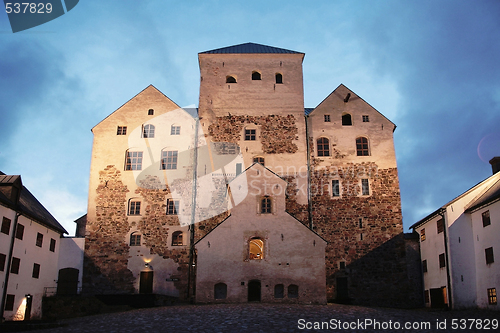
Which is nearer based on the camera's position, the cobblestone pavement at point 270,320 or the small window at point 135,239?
the cobblestone pavement at point 270,320

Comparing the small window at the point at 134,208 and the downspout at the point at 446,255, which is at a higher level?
the small window at the point at 134,208

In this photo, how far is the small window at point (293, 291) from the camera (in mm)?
25328

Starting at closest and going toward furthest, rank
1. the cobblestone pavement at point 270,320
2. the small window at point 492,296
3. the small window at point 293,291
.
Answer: the cobblestone pavement at point 270,320, the small window at point 492,296, the small window at point 293,291

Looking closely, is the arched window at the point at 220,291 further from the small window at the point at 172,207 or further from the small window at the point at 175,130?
the small window at the point at 175,130

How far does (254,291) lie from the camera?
25.8m

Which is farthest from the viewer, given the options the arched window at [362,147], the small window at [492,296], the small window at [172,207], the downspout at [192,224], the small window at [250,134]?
the small window at [250,134]

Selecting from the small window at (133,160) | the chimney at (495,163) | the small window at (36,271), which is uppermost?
the small window at (133,160)

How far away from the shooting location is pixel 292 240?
86.1 ft

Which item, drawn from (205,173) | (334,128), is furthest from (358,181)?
(205,173)

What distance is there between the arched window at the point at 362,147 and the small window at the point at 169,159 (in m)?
12.8

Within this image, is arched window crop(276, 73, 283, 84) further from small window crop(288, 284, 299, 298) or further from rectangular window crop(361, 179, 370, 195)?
small window crop(288, 284, 299, 298)

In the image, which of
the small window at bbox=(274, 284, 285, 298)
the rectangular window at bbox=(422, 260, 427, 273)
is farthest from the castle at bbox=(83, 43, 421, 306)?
the rectangular window at bbox=(422, 260, 427, 273)

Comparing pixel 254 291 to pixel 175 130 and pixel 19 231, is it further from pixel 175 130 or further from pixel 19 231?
pixel 19 231

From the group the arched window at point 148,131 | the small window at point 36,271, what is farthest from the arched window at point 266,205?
the small window at point 36,271
